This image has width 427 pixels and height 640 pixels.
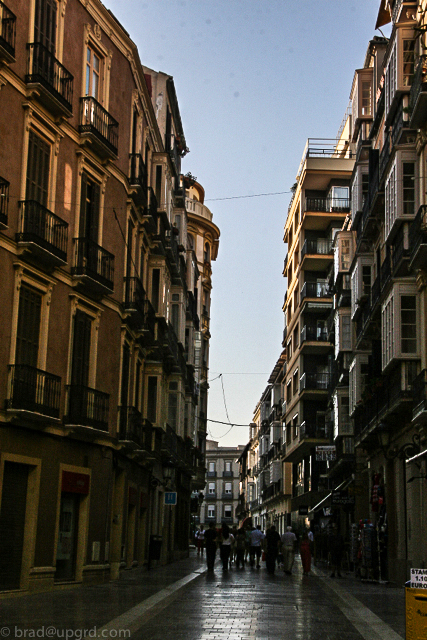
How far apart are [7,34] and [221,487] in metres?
125

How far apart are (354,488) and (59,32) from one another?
729 inches

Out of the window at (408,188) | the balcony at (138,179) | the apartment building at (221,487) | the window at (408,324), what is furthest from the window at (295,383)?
the apartment building at (221,487)

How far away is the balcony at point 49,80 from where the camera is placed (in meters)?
19.9

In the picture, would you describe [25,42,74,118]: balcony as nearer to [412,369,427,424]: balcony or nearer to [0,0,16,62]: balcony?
[0,0,16,62]: balcony

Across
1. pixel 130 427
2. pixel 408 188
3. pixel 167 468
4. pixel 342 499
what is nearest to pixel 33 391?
pixel 130 427

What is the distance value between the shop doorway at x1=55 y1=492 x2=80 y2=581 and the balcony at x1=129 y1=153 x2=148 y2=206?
31.6 ft

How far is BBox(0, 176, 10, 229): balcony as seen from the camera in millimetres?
18500

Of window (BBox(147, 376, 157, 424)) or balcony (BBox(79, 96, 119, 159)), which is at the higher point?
balcony (BBox(79, 96, 119, 159))

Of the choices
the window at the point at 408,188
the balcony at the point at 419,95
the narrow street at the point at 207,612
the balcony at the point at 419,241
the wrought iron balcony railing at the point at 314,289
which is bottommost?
the narrow street at the point at 207,612

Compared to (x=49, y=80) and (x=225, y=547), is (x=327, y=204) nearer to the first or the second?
(x=225, y=547)

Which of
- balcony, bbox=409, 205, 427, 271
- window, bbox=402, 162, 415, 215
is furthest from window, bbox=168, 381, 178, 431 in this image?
balcony, bbox=409, 205, 427, 271

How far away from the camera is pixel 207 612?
1492cm

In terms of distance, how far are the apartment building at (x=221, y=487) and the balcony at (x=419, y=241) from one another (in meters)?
116

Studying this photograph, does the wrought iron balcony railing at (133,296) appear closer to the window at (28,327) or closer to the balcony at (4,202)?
the window at (28,327)
